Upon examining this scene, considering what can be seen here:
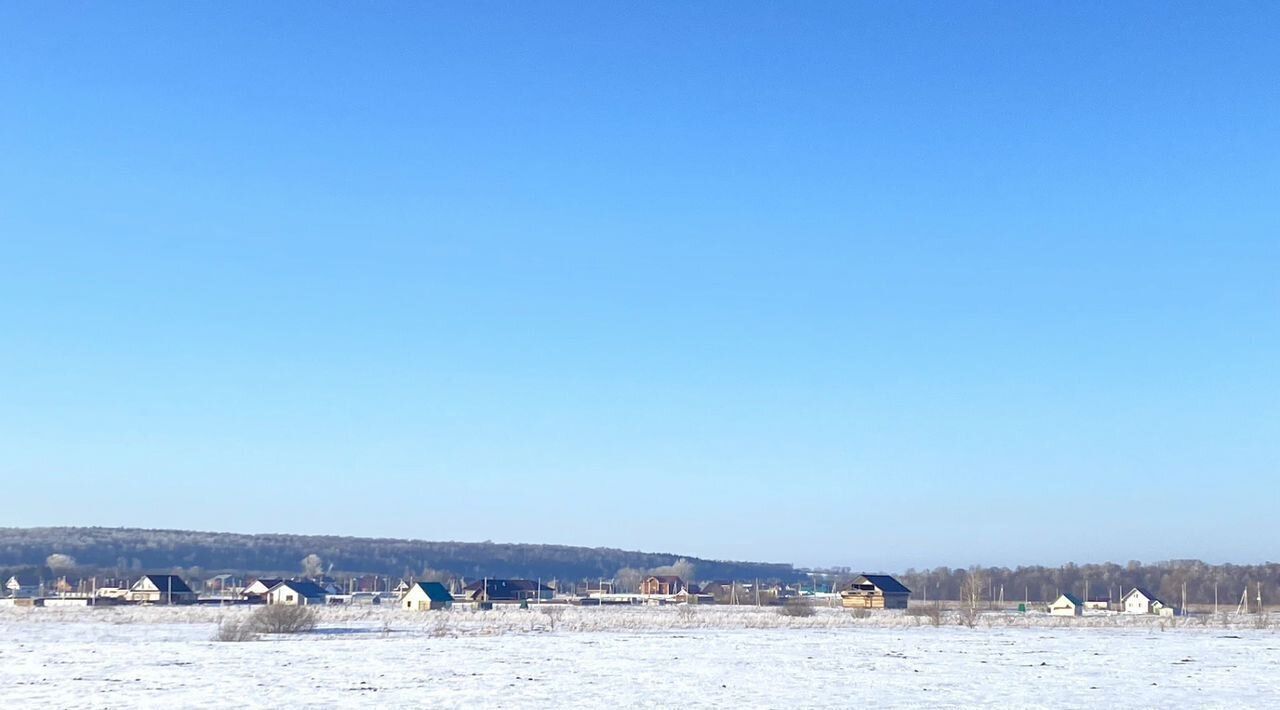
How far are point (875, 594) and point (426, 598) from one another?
31298 mm

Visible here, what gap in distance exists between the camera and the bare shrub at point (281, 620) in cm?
4788

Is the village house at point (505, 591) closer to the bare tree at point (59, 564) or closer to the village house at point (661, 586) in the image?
the village house at point (661, 586)

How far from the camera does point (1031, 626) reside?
61062 mm

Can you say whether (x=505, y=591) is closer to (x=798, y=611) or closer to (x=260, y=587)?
(x=260, y=587)

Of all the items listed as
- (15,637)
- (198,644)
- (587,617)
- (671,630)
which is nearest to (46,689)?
(198,644)

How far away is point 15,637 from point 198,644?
9.53m

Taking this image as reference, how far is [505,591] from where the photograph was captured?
10275 centimetres

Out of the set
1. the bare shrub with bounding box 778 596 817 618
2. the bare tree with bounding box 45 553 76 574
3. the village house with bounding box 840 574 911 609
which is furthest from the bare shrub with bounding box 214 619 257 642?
the bare tree with bounding box 45 553 76 574

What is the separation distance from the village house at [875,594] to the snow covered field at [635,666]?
35.8 m

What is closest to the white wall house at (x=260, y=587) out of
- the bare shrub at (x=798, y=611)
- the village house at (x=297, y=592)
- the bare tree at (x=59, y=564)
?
the village house at (x=297, y=592)

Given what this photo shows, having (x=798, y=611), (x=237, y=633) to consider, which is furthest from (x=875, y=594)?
(x=237, y=633)

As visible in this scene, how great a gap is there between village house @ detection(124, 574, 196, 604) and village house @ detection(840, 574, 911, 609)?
4818 centimetres

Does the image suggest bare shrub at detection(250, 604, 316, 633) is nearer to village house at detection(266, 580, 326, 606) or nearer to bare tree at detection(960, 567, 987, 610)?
bare tree at detection(960, 567, 987, 610)

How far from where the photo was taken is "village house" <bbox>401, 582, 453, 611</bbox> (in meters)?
85.0
